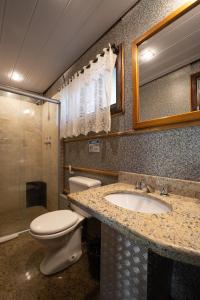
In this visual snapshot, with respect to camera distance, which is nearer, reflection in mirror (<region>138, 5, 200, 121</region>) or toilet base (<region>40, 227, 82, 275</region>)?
reflection in mirror (<region>138, 5, 200, 121</region>)

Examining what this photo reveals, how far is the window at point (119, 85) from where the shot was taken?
130 cm

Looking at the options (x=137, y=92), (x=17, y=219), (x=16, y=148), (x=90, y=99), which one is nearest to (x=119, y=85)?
(x=137, y=92)

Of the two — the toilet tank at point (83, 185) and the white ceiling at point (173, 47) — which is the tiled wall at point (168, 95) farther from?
the toilet tank at point (83, 185)

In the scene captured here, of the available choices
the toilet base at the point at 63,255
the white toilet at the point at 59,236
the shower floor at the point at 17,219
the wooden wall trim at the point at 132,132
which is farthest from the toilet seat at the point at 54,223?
the shower floor at the point at 17,219

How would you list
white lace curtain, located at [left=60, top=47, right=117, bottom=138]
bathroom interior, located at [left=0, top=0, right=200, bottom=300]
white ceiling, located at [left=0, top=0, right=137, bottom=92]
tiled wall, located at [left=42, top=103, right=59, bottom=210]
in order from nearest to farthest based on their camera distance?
bathroom interior, located at [left=0, top=0, right=200, bottom=300], white ceiling, located at [left=0, top=0, right=137, bottom=92], white lace curtain, located at [left=60, top=47, right=117, bottom=138], tiled wall, located at [left=42, top=103, right=59, bottom=210]

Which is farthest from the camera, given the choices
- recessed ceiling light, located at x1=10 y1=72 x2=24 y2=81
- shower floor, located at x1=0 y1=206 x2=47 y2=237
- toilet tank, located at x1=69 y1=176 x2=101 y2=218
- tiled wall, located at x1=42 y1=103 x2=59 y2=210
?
tiled wall, located at x1=42 y1=103 x2=59 y2=210

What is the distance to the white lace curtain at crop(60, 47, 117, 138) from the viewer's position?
1.34m

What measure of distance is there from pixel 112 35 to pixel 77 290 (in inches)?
85.4

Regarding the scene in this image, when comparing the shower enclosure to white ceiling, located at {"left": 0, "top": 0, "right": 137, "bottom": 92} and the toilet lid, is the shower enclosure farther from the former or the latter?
the toilet lid

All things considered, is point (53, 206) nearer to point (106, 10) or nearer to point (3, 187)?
point (3, 187)

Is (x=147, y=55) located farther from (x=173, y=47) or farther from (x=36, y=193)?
(x=36, y=193)

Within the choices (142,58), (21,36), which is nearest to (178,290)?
(142,58)

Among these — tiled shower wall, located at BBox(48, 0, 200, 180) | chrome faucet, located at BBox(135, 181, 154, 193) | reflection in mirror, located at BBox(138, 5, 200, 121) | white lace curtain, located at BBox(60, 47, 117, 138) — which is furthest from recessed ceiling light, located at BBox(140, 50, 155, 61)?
chrome faucet, located at BBox(135, 181, 154, 193)

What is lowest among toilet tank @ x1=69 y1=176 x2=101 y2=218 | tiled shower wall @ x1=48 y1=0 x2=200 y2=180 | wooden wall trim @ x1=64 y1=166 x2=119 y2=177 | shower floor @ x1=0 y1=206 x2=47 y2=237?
shower floor @ x1=0 y1=206 x2=47 y2=237
